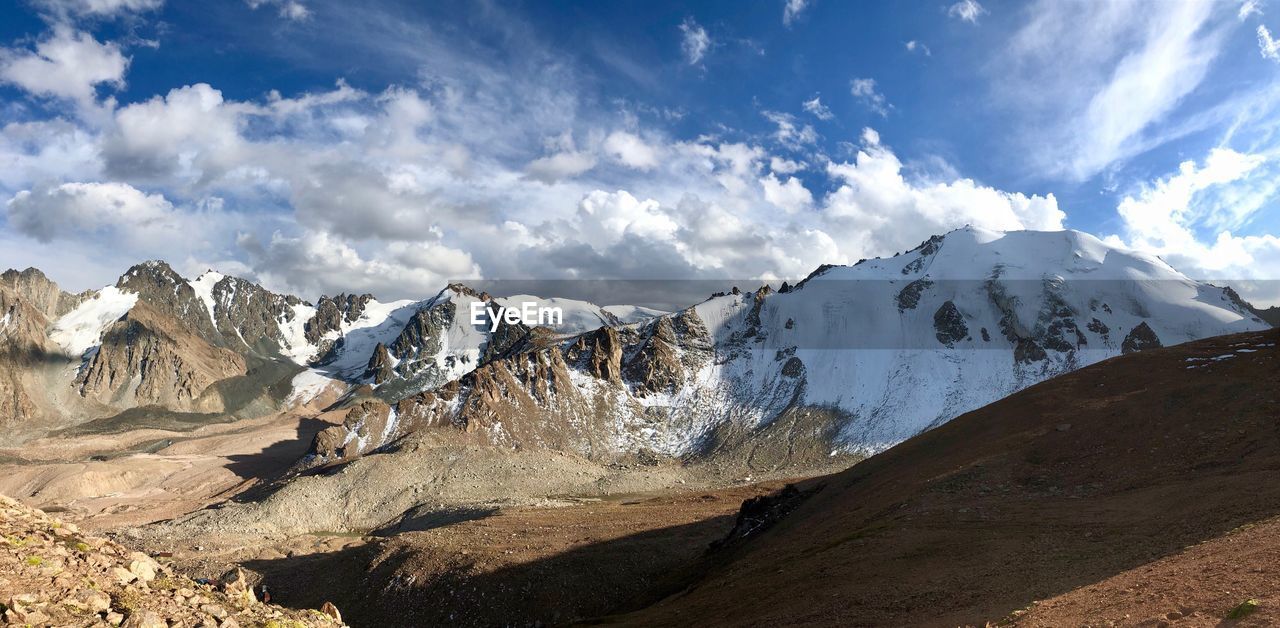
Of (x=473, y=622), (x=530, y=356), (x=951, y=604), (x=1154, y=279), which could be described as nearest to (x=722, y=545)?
(x=473, y=622)

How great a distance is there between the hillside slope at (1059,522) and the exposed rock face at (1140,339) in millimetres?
103017

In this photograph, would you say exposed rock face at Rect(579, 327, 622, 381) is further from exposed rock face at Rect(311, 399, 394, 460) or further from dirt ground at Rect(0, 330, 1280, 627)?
dirt ground at Rect(0, 330, 1280, 627)

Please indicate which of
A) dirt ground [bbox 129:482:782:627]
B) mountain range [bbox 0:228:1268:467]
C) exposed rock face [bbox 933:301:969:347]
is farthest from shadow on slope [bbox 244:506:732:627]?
exposed rock face [bbox 933:301:969:347]

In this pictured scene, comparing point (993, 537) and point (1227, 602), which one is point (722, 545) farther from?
point (1227, 602)

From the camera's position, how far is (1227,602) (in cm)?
1298

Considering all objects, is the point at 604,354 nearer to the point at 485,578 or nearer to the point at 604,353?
the point at 604,353

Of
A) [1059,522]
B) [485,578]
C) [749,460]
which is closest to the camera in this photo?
[1059,522]

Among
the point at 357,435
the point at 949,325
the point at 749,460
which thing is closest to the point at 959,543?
the point at 749,460

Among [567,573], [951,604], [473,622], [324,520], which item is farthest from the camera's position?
[324,520]

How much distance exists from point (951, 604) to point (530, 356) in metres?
129

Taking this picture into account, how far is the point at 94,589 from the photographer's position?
11.6 metres

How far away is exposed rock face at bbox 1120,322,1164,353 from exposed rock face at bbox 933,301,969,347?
28270 millimetres

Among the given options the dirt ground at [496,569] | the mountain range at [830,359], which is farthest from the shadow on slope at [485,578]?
the mountain range at [830,359]

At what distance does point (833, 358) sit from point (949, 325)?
26.3 m
